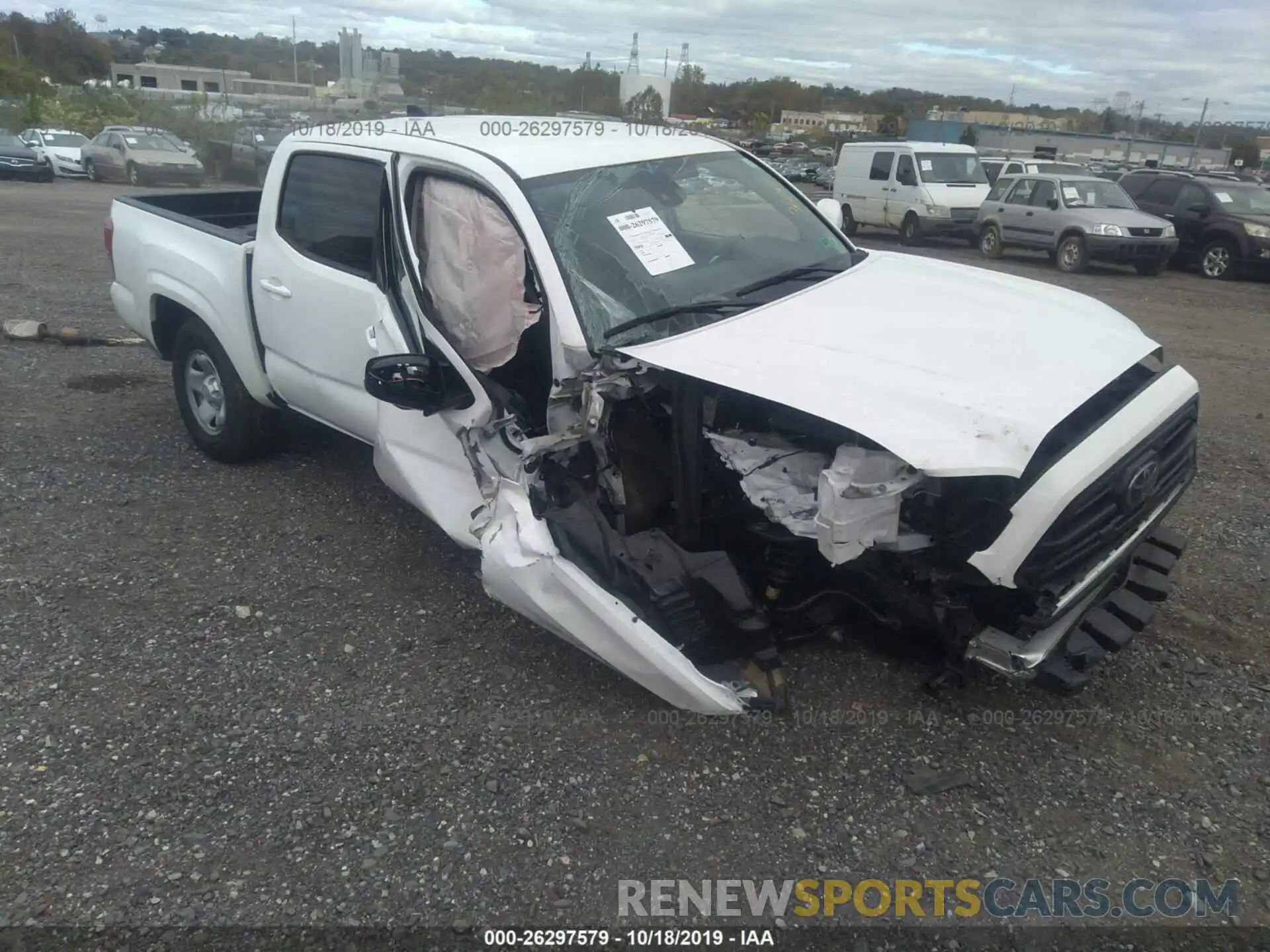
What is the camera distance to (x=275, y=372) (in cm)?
457

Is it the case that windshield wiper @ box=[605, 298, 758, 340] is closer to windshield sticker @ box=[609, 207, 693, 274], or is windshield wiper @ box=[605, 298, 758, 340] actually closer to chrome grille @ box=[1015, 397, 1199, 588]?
windshield sticker @ box=[609, 207, 693, 274]

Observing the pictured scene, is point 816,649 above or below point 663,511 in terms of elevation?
below

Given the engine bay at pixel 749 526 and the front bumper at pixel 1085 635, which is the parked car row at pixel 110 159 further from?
the front bumper at pixel 1085 635

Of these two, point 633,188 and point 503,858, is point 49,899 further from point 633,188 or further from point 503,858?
point 633,188

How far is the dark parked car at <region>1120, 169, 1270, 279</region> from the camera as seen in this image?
46.1 feet

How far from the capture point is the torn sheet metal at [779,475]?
2.96 m

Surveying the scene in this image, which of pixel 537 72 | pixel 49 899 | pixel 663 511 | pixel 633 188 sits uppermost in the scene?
pixel 537 72

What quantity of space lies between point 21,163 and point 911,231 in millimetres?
20420

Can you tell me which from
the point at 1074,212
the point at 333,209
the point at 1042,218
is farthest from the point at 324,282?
the point at 1042,218

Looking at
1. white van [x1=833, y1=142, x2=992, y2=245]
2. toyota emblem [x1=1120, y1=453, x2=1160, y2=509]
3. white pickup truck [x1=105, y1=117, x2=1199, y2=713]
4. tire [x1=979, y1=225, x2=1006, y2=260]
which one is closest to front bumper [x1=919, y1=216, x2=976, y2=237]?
white van [x1=833, y1=142, x2=992, y2=245]

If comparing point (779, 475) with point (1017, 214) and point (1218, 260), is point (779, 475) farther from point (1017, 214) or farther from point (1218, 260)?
point (1218, 260)

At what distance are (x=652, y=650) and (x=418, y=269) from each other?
1817 mm

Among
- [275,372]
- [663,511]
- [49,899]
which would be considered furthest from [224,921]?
[275,372]

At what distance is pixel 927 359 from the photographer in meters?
2.96
